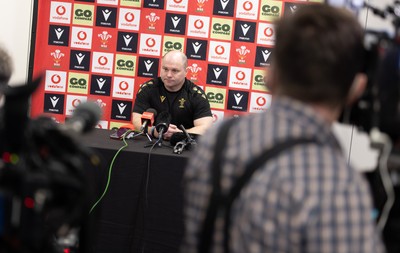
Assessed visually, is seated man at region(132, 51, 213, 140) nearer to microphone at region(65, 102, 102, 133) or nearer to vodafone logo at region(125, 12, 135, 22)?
vodafone logo at region(125, 12, 135, 22)

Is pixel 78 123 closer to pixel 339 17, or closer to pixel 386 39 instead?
pixel 339 17

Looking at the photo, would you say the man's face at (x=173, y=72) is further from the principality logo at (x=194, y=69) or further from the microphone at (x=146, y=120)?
the microphone at (x=146, y=120)

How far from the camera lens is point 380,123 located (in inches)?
44.4

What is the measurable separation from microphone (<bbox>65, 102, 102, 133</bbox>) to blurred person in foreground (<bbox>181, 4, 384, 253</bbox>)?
0.28 m

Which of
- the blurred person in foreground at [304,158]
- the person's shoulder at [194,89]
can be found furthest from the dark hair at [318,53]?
the person's shoulder at [194,89]

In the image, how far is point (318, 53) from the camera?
96 centimetres

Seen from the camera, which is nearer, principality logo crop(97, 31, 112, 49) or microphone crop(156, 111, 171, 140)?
microphone crop(156, 111, 171, 140)

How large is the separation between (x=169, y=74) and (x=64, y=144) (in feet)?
11.3

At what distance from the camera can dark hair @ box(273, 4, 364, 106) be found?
0.97m

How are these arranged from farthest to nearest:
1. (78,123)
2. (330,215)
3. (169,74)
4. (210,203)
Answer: (169,74) → (78,123) → (210,203) → (330,215)

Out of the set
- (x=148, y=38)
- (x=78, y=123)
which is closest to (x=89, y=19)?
(x=148, y=38)

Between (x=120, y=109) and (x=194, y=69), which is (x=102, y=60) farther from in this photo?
(x=194, y=69)

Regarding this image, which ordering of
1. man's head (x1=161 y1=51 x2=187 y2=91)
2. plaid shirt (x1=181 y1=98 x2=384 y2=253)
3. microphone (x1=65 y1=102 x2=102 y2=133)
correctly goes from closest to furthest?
plaid shirt (x1=181 y1=98 x2=384 y2=253), microphone (x1=65 y1=102 x2=102 y2=133), man's head (x1=161 y1=51 x2=187 y2=91)

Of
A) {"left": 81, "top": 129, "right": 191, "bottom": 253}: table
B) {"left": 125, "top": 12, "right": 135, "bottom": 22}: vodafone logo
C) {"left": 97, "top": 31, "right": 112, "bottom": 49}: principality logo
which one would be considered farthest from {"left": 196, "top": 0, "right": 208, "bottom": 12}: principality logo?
{"left": 81, "top": 129, "right": 191, "bottom": 253}: table
